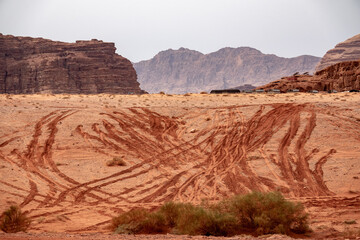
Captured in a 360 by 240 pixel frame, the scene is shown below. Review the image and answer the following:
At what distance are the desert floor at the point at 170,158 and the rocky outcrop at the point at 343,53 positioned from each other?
502 ft

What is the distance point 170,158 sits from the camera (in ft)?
67.5

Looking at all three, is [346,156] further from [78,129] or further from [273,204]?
[78,129]

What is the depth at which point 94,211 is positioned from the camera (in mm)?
13172

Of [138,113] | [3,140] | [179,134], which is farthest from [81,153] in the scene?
[138,113]

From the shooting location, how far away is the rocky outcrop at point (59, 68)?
115562 millimetres

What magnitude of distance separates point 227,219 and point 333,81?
197ft

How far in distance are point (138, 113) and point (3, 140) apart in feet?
33.1

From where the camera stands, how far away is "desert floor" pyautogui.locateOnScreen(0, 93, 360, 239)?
13.6 meters

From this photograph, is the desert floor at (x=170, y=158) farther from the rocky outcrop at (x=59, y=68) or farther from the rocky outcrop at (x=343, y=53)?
the rocky outcrop at (x=343, y=53)

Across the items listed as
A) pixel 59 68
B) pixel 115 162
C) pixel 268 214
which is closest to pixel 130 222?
pixel 268 214

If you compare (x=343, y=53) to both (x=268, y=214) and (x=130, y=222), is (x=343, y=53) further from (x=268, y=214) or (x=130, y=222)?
(x=130, y=222)

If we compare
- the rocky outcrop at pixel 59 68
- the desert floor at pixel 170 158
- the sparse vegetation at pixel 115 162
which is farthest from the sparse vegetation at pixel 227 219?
the rocky outcrop at pixel 59 68

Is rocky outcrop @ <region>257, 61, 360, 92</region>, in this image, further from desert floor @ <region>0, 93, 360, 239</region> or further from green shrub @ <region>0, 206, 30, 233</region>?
green shrub @ <region>0, 206, 30, 233</region>

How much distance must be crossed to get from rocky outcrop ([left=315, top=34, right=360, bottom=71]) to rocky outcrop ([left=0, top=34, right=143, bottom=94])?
9391 cm
